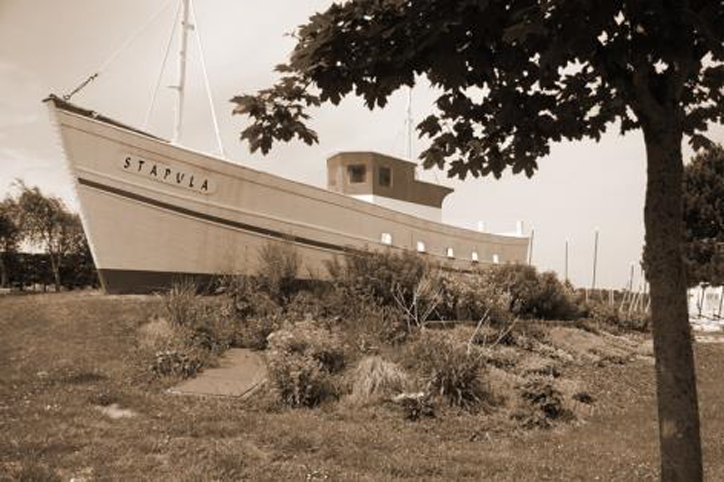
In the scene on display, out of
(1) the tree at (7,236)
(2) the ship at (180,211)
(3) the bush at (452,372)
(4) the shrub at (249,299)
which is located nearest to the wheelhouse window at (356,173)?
(2) the ship at (180,211)

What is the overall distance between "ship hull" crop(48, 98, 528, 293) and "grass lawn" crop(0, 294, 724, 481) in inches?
189

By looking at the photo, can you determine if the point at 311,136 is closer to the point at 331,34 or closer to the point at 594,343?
the point at 331,34

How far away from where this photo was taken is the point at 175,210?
52.6ft

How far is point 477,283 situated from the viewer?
1619 cm

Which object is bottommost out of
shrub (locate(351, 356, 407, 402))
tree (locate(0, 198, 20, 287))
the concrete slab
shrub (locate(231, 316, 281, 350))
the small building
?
the concrete slab

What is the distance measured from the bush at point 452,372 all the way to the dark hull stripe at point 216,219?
663 centimetres

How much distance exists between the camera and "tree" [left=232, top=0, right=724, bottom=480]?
9.46 feet

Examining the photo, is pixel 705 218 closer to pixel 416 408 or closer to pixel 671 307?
pixel 416 408

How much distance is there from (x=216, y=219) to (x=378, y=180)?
701 centimetres

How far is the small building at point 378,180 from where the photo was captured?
70.9 feet

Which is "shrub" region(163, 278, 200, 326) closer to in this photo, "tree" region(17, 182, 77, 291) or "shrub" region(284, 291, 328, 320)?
"shrub" region(284, 291, 328, 320)

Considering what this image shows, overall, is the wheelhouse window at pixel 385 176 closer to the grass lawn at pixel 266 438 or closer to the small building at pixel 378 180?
the small building at pixel 378 180

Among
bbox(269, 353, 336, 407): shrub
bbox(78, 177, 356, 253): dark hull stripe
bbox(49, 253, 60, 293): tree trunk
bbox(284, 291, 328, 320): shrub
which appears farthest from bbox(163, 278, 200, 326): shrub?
bbox(49, 253, 60, 293): tree trunk

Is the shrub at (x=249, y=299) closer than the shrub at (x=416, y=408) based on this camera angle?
No
